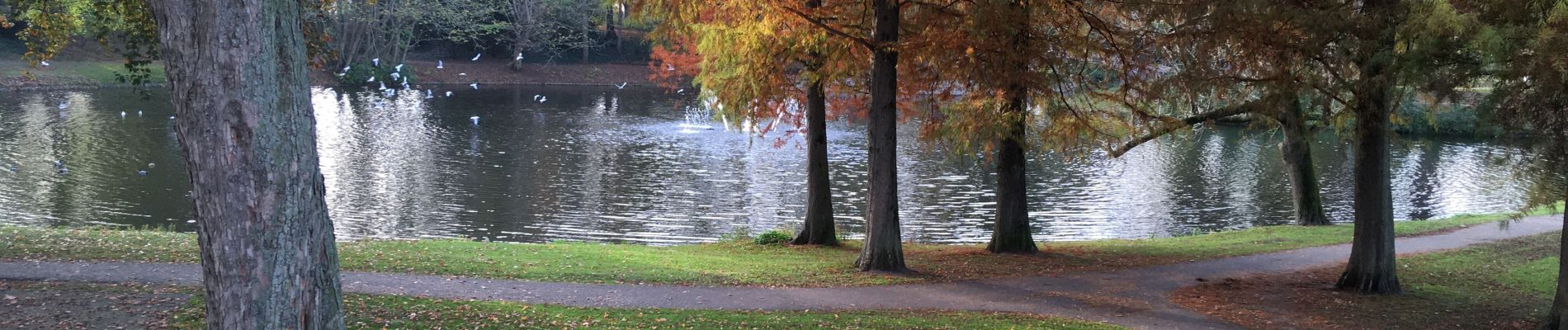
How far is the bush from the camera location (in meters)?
17.7

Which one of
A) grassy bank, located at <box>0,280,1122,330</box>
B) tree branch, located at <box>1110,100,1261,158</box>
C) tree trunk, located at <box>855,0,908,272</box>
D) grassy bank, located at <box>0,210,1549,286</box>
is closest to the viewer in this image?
Result: grassy bank, located at <box>0,280,1122,330</box>

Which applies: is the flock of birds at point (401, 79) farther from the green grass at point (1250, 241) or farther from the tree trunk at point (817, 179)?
the green grass at point (1250, 241)

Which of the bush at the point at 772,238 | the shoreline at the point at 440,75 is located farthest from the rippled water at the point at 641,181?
the shoreline at the point at 440,75

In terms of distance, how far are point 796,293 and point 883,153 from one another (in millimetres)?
2391

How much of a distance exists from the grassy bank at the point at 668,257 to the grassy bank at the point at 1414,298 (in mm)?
1973

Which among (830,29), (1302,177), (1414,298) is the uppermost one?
(830,29)

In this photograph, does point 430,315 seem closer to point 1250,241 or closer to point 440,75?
point 1250,241

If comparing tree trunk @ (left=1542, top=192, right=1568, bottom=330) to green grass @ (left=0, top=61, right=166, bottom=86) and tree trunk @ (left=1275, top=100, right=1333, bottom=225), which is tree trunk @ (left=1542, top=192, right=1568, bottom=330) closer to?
tree trunk @ (left=1275, top=100, right=1333, bottom=225)

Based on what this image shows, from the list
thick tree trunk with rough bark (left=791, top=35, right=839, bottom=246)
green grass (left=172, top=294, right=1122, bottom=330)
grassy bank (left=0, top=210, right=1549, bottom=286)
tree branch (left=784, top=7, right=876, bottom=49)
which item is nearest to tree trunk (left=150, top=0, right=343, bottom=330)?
green grass (left=172, top=294, right=1122, bottom=330)

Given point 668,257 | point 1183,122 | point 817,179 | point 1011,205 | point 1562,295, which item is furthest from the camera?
point 817,179

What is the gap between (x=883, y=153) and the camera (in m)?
13.7

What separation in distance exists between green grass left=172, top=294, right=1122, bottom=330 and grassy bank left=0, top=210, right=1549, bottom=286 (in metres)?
Answer: 1.90

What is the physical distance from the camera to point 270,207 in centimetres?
554

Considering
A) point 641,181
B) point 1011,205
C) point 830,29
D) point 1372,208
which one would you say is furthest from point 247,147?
point 641,181
